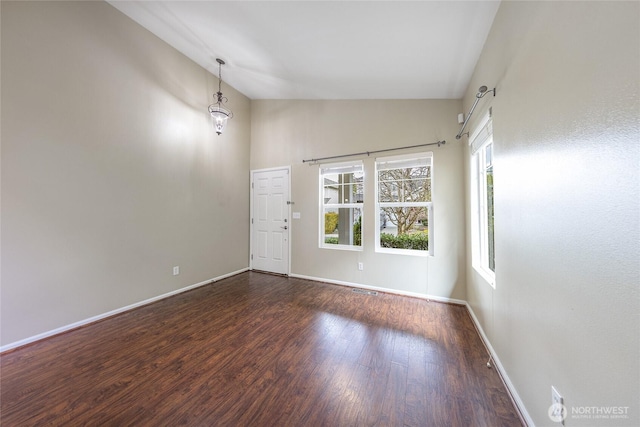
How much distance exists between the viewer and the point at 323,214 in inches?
164

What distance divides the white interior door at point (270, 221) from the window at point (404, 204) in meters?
1.80

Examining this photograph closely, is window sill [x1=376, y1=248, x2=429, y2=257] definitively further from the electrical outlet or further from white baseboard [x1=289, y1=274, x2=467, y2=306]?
the electrical outlet

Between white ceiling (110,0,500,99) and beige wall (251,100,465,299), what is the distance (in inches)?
12.2

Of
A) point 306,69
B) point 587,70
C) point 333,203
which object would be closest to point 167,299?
point 333,203

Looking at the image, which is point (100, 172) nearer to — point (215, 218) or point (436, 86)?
point (215, 218)

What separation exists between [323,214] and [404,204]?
1406 mm

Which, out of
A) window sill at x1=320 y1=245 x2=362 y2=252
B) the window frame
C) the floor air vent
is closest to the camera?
the window frame

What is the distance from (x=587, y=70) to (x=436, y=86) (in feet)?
7.91

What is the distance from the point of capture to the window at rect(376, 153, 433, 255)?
3.36 metres

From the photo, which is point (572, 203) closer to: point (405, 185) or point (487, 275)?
point (487, 275)

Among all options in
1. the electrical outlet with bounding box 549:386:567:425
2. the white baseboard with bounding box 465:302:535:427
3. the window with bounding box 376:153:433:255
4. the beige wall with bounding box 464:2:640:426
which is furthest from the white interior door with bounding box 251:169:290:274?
the electrical outlet with bounding box 549:386:567:425

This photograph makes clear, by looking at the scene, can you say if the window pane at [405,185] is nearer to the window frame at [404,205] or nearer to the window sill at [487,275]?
the window frame at [404,205]

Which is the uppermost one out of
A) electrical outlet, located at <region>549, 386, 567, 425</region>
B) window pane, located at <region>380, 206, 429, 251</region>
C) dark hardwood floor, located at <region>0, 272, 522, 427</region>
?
window pane, located at <region>380, 206, 429, 251</region>

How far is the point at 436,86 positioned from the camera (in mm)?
2984
